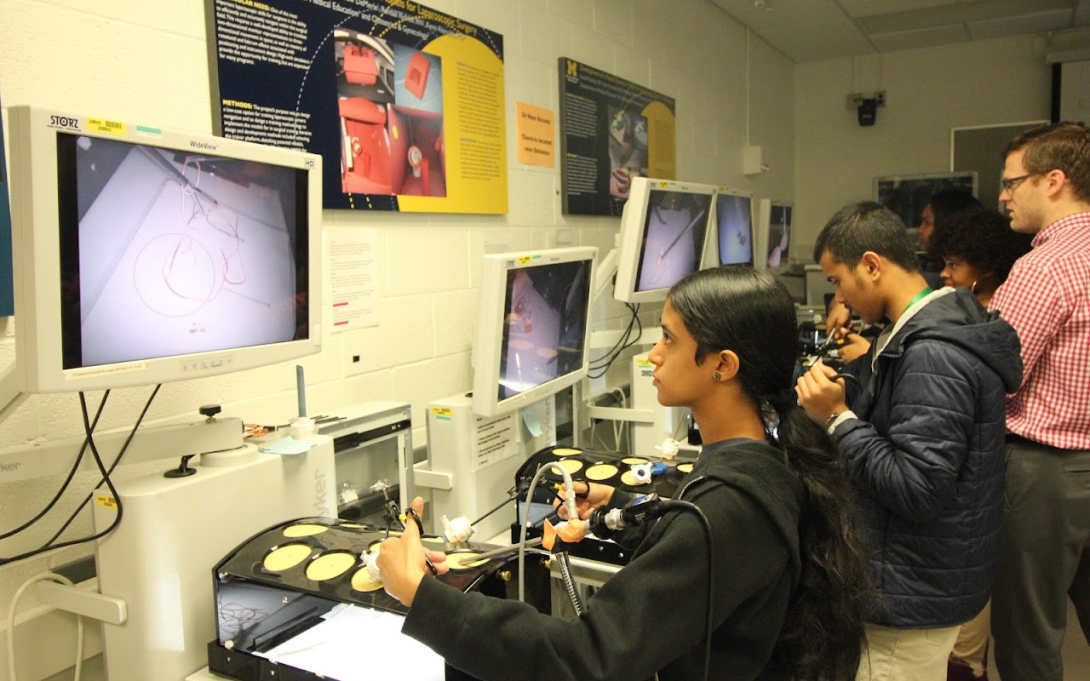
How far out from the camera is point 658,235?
2.78 metres

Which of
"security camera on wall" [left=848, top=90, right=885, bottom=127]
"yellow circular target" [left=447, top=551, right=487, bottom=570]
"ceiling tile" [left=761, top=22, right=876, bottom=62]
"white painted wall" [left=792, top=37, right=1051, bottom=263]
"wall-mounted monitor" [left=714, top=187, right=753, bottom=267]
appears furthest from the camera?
"security camera on wall" [left=848, top=90, right=885, bottom=127]

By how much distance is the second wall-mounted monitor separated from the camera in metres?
4.38

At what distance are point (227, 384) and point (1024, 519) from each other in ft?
6.63

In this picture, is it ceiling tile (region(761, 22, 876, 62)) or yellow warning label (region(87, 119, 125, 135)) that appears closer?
yellow warning label (region(87, 119, 125, 135))

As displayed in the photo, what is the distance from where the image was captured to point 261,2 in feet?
5.91

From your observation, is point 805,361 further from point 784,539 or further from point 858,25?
point 858,25

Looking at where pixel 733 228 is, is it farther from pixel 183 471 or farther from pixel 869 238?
pixel 183 471

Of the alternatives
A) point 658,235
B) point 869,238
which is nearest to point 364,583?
point 869,238

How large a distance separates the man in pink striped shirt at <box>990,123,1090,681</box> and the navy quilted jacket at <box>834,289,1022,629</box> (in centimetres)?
36

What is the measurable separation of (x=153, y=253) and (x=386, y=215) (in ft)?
3.40

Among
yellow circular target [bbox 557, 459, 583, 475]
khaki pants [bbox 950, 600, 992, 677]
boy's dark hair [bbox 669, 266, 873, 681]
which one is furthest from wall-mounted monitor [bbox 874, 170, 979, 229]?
boy's dark hair [bbox 669, 266, 873, 681]

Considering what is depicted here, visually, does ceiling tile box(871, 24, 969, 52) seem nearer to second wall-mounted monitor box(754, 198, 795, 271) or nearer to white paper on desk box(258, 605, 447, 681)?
second wall-mounted monitor box(754, 198, 795, 271)

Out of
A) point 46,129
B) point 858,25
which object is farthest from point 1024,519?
point 858,25

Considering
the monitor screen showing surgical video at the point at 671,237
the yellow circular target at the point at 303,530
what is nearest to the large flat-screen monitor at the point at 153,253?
the yellow circular target at the point at 303,530
